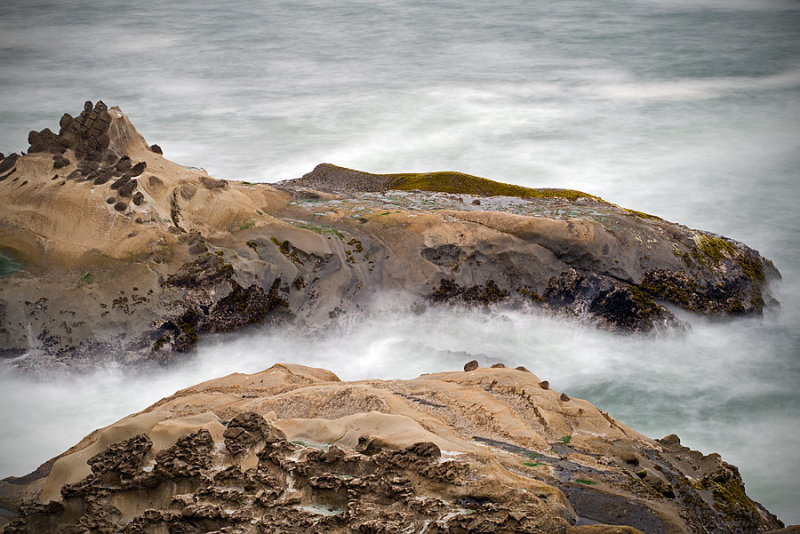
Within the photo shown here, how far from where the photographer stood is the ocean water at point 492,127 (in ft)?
46.1

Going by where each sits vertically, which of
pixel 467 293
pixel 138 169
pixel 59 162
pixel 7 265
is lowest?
pixel 467 293

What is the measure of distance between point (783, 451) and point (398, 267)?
740 cm

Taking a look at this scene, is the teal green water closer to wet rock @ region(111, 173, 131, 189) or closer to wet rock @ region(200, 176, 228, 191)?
wet rock @ region(111, 173, 131, 189)

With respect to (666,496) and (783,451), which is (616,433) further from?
(783,451)

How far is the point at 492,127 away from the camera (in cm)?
3506

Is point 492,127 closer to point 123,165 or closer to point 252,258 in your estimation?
point 252,258

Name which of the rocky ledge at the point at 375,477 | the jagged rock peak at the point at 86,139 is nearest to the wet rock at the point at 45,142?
the jagged rock peak at the point at 86,139

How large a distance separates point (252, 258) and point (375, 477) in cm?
891

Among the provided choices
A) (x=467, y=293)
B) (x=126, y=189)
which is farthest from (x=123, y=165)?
(x=467, y=293)

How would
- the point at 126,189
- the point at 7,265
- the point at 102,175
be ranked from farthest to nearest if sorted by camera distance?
the point at 102,175
the point at 126,189
the point at 7,265

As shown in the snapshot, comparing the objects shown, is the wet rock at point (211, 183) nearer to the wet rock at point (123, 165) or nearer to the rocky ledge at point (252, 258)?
the rocky ledge at point (252, 258)

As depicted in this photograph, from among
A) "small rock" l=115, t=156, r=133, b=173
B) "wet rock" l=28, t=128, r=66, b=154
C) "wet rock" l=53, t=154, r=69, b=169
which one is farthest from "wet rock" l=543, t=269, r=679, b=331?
"wet rock" l=28, t=128, r=66, b=154

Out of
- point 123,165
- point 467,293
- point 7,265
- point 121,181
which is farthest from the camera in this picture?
point 123,165

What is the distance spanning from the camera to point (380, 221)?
16.9m
